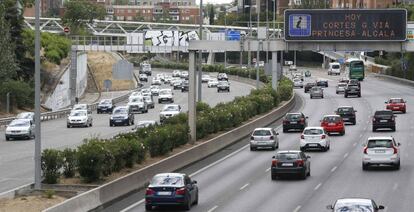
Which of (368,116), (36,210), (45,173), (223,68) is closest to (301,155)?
(45,173)

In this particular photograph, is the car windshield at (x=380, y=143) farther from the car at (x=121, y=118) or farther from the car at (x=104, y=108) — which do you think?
the car at (x=104, y=108)

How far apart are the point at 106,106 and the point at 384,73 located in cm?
7436

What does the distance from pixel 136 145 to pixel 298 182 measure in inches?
253

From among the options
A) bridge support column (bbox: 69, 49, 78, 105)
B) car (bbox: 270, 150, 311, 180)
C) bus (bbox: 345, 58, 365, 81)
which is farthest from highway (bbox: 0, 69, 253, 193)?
bus (bbox: 345, 58, 365, 81)

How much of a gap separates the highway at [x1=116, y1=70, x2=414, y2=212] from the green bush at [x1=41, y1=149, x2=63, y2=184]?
2.26m

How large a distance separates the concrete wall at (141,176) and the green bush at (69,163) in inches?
71.4

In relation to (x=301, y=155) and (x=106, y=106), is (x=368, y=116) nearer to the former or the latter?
(x=106, y=106)

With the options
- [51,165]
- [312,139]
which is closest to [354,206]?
[51,165]

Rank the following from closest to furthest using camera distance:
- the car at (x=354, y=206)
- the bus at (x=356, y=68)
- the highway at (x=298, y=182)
Result: the car at (x=354, y=206), the highway at (x=298, y=182), the bus at (x=356, y=68)

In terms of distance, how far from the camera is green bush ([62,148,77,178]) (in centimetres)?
3124

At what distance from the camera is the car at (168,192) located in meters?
27.4

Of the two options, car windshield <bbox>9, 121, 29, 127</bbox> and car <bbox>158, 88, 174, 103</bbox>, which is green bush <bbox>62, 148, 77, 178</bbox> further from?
car <bbox>158, 88, 174, 103</bbox>

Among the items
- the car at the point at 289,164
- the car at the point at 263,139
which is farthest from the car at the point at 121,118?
the car at the point at 289,164

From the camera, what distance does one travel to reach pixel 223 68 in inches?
6604
